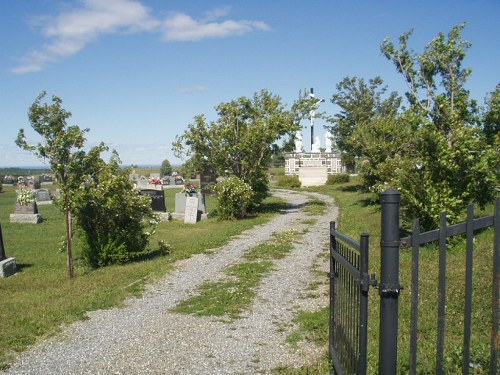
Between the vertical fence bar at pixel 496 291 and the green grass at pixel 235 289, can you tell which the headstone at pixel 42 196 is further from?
the vertical fence bar at pixel 496 291

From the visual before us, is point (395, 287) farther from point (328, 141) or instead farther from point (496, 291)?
point (328, 141)

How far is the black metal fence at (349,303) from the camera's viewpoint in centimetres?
340

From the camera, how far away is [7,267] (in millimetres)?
11133

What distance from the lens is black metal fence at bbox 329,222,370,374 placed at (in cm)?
340

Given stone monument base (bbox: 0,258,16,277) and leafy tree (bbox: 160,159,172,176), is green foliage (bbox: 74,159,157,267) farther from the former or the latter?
leafy tree (bbox: 160,159,172,176)

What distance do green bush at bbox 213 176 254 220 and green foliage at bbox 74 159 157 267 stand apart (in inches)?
335

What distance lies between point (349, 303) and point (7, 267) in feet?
31.7

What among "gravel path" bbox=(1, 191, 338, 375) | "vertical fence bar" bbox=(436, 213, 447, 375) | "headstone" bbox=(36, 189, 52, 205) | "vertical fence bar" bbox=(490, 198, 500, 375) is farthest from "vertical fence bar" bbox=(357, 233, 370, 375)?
"headstone" bbox=(36, 189, 52, 205)

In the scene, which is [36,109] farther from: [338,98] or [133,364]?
[338,98]

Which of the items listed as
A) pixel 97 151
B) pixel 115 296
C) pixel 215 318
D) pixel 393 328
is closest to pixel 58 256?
pixel 97 151

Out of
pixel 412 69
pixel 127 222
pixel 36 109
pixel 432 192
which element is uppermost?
pixel 412 69

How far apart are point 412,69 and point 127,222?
10027 mm

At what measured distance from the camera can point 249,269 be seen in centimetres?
1056

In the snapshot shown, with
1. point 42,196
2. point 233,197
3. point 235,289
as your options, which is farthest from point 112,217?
point 42,196
